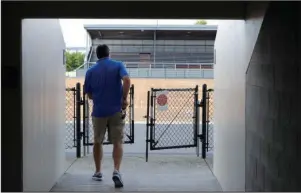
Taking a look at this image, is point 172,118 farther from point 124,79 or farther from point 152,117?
point 124,79

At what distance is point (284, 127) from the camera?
10.8ft

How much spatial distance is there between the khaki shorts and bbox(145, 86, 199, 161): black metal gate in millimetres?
2371

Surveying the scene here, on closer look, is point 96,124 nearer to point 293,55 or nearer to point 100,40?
point 293,55

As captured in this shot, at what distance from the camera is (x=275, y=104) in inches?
139

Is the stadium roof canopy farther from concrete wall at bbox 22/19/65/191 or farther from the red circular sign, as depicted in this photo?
concrete wall at bbox 22/19/65/191

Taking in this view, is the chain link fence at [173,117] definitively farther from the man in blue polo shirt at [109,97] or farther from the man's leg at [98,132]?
the man in blue polo shirt at [109,97]

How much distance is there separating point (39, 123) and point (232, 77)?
2.14m

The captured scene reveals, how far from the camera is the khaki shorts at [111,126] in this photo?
5988 mm

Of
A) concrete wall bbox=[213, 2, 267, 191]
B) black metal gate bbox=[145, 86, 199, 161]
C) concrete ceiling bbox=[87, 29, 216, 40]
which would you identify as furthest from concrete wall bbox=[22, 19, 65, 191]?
concrete ceiling bbox=[87, 29, 216, 40]

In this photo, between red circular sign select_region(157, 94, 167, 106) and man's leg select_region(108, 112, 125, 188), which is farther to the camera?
red circular sign select_region(157, 94, 167, 106)

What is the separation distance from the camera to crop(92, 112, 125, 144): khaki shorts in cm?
599

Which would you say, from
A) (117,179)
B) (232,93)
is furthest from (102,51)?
(232,93)

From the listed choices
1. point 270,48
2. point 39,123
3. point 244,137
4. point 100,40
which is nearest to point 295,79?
point 270,48

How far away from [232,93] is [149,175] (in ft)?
7.06
